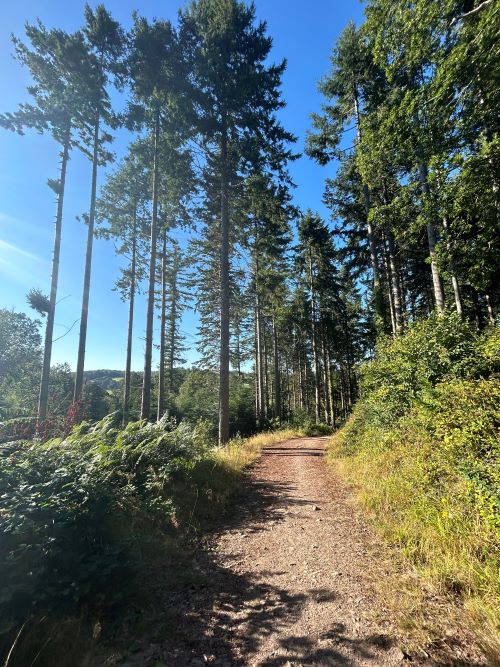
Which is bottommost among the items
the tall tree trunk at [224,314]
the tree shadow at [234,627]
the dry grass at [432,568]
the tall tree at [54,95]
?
the tree shadow at [234,627]

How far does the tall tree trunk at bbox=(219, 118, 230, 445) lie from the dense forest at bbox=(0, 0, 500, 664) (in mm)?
63

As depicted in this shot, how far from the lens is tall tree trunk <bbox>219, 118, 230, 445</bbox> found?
438 inches

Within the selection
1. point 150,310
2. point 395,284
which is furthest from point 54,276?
point 395,284

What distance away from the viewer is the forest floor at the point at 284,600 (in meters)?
2.38

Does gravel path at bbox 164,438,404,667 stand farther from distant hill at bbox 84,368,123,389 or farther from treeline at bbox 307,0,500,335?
distant hill at bbox 84,368,123,389

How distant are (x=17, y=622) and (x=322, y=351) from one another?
2379cm

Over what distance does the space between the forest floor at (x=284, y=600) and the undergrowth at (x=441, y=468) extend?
0.39 metres

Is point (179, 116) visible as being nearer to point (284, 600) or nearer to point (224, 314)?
point (224, 314)

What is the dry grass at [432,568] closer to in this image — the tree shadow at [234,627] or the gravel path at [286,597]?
the gravel path at [286,597]

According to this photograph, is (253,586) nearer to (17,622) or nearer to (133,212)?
(17,622)

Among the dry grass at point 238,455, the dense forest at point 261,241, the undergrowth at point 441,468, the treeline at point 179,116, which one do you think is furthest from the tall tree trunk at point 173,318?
the undergrowth at point 441,468

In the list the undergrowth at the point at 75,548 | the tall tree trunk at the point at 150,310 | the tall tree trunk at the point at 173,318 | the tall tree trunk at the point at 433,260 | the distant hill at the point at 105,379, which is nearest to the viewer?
the undergrowth at the point at 75,548

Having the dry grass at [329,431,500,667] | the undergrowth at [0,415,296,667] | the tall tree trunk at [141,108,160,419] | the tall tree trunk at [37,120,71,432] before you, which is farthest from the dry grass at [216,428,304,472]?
the tall tree trunk at [37,120,71,432]

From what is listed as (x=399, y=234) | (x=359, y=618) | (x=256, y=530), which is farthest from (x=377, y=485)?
(x=399, y=234)
